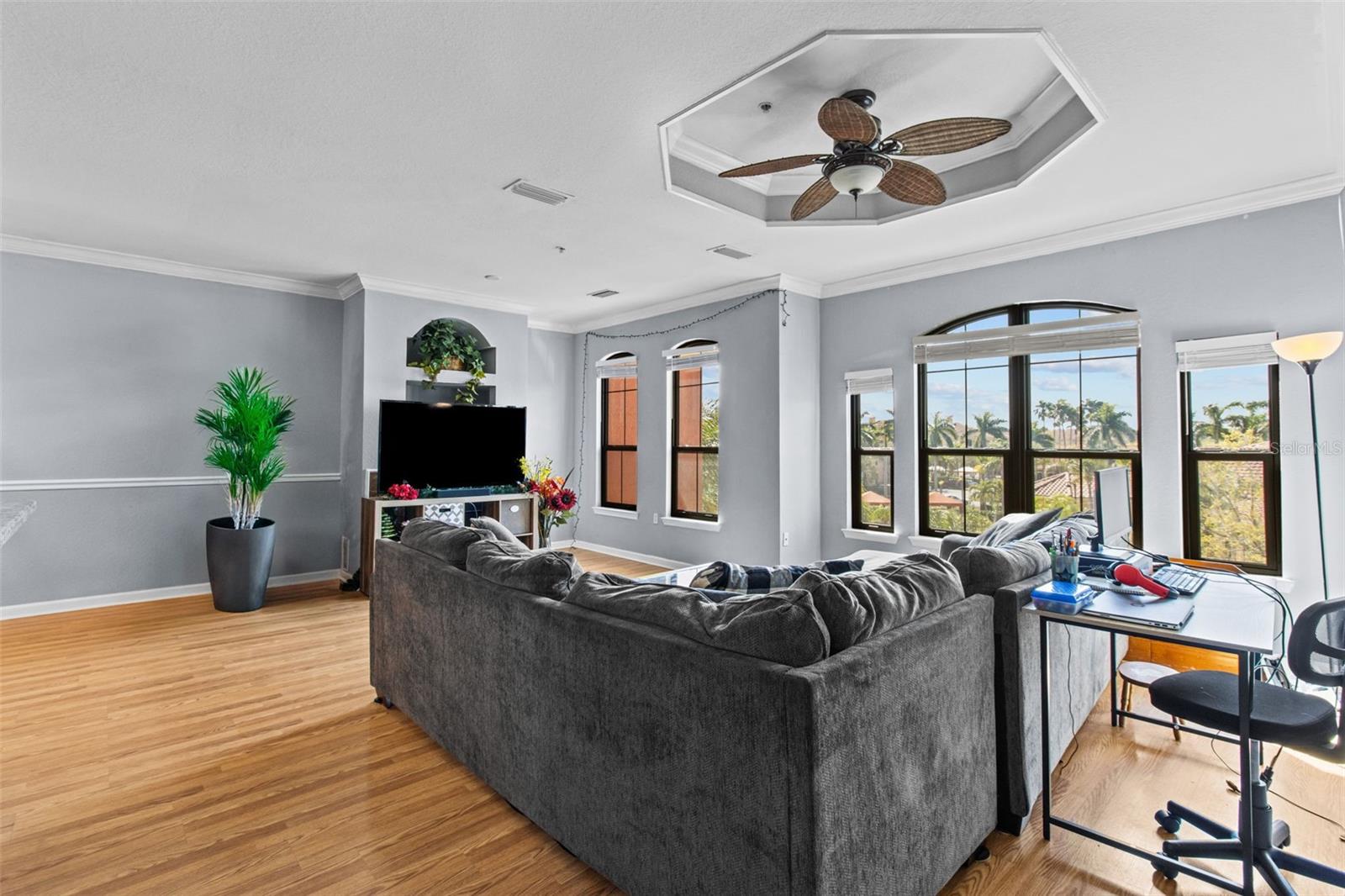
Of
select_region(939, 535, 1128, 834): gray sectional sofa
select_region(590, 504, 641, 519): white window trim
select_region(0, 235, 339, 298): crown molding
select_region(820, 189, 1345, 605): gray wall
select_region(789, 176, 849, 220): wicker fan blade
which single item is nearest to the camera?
select_region(939, 535, 1128, 834): gray sectional sofa

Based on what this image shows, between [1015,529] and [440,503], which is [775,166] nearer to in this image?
[1015,529]

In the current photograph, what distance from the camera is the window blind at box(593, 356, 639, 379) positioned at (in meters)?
7.04

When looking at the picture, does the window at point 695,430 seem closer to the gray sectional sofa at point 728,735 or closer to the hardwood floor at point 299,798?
the hardwood floor at point 299,798

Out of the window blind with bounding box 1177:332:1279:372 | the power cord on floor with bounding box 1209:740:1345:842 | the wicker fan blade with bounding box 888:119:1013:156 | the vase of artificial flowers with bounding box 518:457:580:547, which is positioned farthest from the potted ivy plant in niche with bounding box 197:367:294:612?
the window blind with bounding box 1177:332:1279:372

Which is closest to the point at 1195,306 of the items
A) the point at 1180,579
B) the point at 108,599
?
the point at 1180,579

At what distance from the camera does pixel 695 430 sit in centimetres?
646

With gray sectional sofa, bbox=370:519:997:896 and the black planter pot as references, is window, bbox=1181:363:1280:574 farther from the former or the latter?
the black planter pot

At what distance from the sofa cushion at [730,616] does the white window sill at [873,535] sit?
376cm

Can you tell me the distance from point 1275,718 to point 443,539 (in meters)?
2.79

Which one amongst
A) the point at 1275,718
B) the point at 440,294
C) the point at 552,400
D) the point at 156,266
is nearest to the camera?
the point at 1275,718

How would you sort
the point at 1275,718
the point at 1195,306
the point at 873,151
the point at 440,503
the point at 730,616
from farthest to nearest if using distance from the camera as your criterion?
the point at 440,503, the point at 1195,306, the point at 873,151, the point at 1275,718, the point at 730,616

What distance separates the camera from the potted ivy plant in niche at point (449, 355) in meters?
5.75

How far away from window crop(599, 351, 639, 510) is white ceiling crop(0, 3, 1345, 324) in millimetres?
2502

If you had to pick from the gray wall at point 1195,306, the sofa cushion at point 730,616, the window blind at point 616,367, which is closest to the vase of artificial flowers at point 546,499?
the window blind at point 616,367
